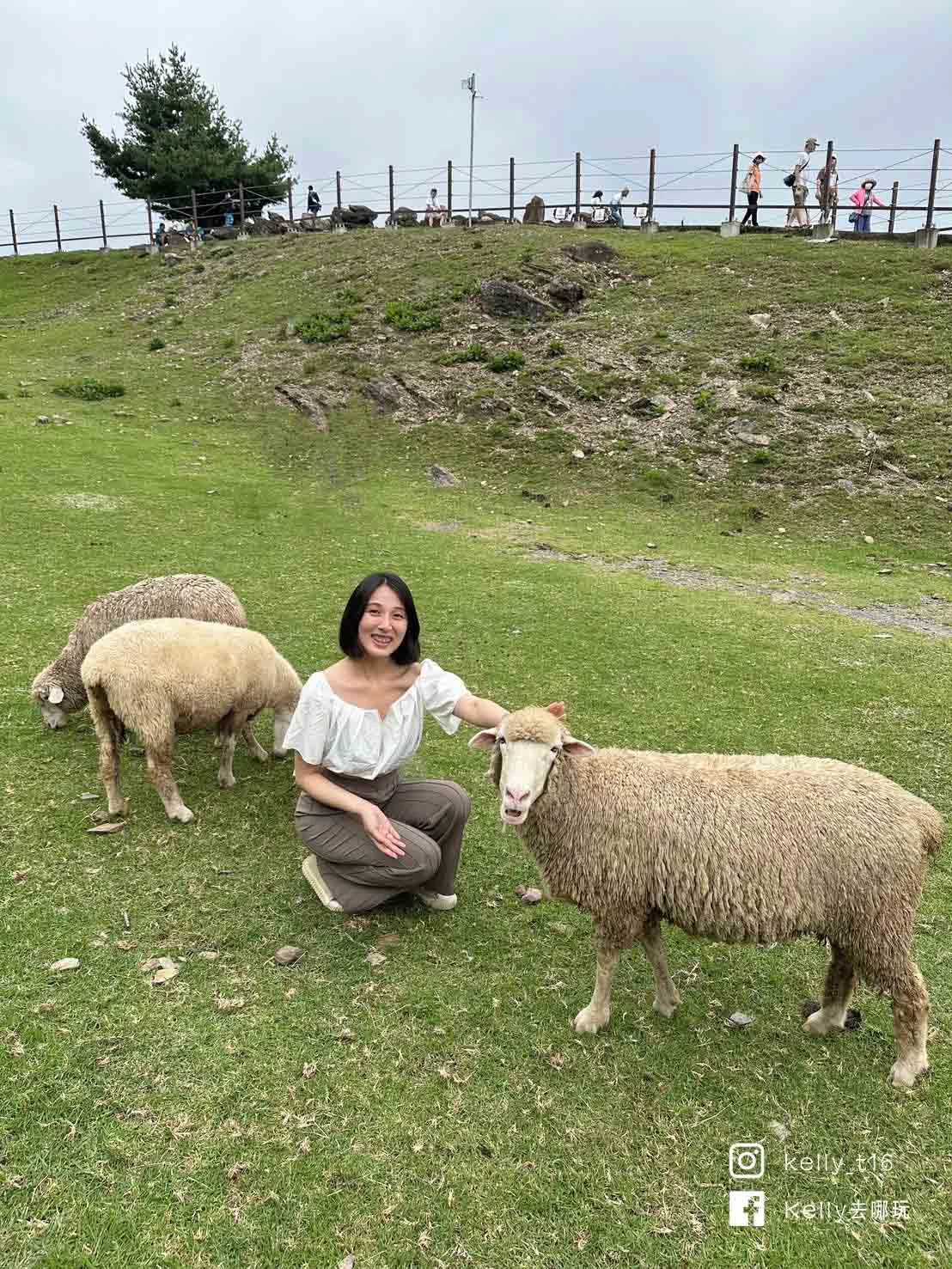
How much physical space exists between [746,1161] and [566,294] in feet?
86.7

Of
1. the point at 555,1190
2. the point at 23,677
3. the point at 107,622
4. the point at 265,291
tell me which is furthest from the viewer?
the point at 265,291

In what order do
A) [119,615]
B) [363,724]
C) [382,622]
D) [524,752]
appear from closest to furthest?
[524,752], [382,622], [363,724], [119,615]

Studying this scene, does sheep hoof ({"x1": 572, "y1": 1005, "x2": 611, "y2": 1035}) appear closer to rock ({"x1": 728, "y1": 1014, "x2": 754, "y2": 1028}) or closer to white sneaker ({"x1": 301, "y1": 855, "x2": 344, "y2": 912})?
rock ({"x1": 728, "y1": 1014, "x2": 754, "y2": 1028})

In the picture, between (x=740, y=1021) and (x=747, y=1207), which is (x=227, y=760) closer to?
(x=740, y=1021)

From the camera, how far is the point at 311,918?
14.9 feet

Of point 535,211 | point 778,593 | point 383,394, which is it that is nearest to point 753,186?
point 535,211

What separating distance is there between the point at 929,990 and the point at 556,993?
2.04 meters

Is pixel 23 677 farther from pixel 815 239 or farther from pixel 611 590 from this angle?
pixel 815 239

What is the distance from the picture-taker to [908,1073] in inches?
139

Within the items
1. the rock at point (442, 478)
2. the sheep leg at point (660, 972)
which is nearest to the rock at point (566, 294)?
the rock at point (442, 478)

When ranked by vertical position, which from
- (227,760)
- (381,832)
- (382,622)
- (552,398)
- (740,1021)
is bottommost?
(740,1021)

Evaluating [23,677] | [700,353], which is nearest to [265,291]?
[700,353]

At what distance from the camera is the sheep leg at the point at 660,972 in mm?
3928

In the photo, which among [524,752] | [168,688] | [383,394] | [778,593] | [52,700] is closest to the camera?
[524,752]
